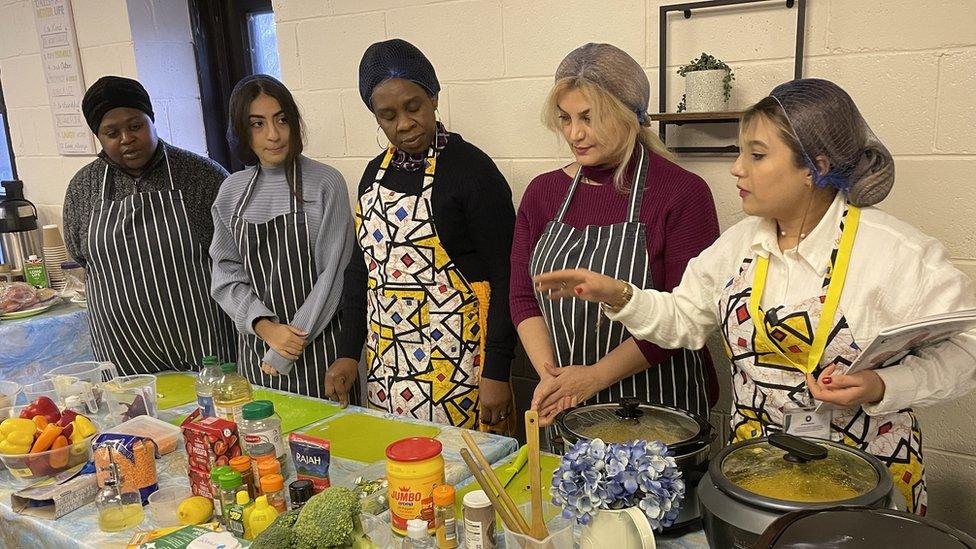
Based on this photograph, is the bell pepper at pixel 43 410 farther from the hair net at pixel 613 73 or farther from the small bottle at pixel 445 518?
the hair net at pixel 613 73

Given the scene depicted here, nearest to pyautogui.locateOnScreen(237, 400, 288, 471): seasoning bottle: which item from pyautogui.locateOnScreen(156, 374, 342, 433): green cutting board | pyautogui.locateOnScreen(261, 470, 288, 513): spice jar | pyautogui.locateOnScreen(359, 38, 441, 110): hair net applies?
pyautogui.locateOnScreen(261, 470, 288, 513): spice jar

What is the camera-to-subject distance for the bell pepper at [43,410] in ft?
5.32

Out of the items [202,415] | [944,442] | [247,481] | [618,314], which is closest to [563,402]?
[618,314]

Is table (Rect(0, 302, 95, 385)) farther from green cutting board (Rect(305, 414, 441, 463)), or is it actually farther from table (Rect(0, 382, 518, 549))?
green cutting board (Rect(305, 414, 441, 463))

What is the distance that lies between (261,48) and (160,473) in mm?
2323

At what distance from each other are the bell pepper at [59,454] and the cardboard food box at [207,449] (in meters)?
0.33

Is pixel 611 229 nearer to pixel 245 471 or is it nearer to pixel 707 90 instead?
pixel 707 90

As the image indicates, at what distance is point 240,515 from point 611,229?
959 millimetres

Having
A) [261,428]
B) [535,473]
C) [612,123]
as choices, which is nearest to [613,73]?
[612,123]

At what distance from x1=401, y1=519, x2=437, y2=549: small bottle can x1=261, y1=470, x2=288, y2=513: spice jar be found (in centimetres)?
29

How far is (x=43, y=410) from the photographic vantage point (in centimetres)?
163

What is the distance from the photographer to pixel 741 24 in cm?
188

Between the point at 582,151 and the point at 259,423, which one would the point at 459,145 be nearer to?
the point at 582,151

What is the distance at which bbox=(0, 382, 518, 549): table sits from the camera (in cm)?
132
